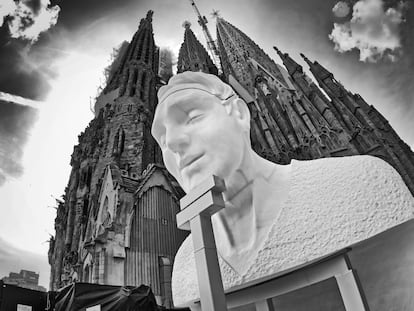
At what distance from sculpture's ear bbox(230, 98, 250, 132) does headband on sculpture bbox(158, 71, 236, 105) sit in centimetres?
10

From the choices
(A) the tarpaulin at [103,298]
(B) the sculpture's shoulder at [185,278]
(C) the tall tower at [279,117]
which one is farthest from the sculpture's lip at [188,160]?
(C) the tall tower at [279,117]

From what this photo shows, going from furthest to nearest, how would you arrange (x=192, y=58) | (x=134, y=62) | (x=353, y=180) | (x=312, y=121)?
(x=192, y=58)
(x=134, y=62)
(x=312, y=121)
(x=353, y=180)

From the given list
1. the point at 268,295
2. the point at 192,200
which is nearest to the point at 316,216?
the point at 268,295

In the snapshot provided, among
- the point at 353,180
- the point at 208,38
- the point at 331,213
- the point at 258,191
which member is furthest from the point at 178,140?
the point at 208,38

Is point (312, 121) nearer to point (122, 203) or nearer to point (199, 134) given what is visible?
point (122, 203)

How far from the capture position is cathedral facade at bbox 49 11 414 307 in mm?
9609

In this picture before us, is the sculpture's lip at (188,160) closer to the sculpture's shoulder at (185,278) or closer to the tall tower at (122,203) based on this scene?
the sculpture's shoulder at (185,278)

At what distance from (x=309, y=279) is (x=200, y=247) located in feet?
2.87

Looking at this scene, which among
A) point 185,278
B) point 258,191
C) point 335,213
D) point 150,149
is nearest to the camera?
point 335,213

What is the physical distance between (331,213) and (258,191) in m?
0.53

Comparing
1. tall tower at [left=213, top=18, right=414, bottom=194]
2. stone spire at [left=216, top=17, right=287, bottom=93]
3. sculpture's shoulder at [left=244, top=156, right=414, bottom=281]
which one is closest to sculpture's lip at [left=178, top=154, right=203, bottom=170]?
sculpture's shoulder at [left=244, top=156, right=414, bottom=281]

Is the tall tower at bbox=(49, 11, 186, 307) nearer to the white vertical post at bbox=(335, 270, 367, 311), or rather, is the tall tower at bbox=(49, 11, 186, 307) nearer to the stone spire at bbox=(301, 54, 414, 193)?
the white vertical post at bbox=(335, 270, 367, 311)

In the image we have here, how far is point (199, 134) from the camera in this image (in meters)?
2.04

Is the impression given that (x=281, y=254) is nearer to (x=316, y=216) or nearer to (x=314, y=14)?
(x=316, y=216)
